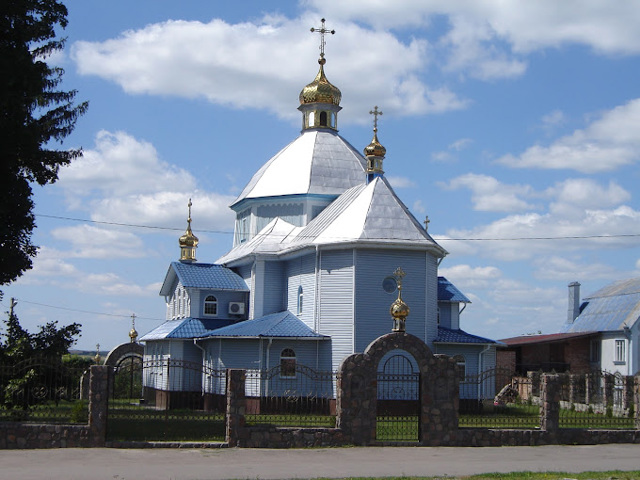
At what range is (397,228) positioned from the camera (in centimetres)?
2686

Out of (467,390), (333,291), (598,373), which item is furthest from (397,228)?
(598,373)

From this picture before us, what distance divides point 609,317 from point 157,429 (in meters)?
25.9

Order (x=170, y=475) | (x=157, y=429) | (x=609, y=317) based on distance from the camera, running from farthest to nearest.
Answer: (x=609, y=317)
(x=157, y=429)
(x=170, y=475)

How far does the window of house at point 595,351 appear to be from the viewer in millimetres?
38812

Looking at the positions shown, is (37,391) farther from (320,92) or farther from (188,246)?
(320,92)

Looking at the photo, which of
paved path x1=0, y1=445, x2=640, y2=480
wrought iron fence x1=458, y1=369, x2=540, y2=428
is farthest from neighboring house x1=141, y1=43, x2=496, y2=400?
paved path x1=0, y1=445, x2=640, y2=480

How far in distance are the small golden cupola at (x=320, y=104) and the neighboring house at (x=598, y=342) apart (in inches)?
530

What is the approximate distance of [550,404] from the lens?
18.5 m

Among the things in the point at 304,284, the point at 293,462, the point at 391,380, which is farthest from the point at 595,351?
the point at 293,462

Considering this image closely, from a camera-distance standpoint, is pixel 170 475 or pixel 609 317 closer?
pixel 170 475

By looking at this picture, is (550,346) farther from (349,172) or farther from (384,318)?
(384,318)

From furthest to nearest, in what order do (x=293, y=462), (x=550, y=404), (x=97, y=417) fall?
(x=550, y=404) < (x=97, y=417) < (x=293, y=462)

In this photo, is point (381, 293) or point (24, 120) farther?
point (381, 293)

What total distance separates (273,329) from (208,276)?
20.1ft
